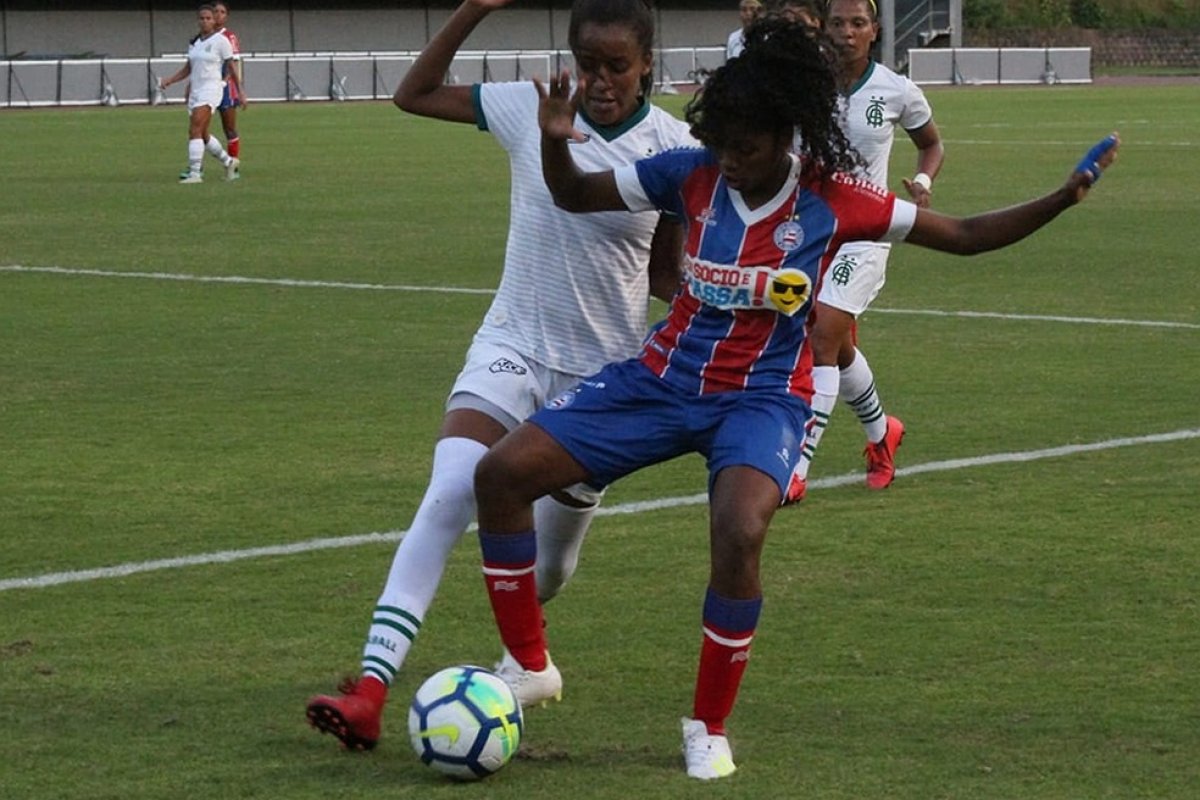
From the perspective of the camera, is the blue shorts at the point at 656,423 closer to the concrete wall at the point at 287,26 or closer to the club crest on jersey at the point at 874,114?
the club crest on jersey at the point at 874,114

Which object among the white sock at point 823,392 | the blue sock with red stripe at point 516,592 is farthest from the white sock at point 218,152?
the blue sock with red stripe at point 516,592

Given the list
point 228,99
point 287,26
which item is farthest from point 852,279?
point 287,26

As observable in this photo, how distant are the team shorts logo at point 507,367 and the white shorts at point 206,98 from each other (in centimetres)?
2179

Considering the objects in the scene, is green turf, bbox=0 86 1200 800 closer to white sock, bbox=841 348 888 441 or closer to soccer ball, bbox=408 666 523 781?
soccer ball, bbox=408 666 523 781

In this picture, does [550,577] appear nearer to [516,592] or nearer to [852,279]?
[516,592]

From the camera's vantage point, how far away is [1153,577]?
23.7 feet

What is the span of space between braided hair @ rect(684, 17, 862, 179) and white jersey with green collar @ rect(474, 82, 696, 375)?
1.66 ft

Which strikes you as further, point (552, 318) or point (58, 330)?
point (58, 330)

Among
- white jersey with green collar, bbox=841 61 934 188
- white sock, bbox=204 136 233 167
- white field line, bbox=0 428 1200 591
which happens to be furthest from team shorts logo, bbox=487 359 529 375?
white sock, bbox=204 136 233 167

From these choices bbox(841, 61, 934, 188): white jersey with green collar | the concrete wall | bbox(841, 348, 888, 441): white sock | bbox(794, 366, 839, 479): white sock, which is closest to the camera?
bbox(794, 366, 839, 479): white sock

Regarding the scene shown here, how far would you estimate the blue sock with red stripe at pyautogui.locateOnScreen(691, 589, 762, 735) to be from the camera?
17.3ft

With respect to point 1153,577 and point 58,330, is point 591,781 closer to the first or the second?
point 1153,577

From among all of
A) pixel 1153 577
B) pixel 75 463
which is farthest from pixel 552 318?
pixel 75 463

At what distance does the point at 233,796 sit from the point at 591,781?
2.55 feet
